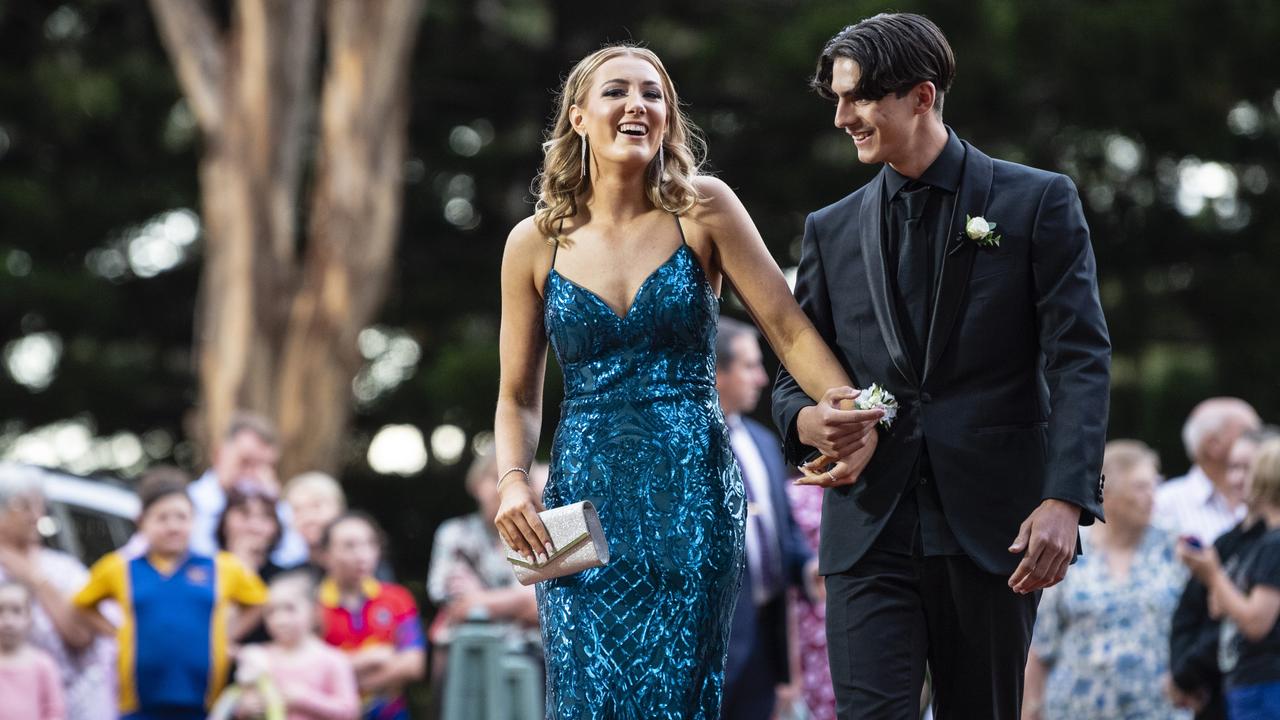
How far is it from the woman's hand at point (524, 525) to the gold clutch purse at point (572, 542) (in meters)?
0.02

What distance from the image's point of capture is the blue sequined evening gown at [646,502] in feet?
13.6

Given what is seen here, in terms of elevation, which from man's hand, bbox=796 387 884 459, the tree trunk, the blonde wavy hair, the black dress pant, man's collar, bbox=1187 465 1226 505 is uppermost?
the tree trunk

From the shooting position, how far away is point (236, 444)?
8.97 metres

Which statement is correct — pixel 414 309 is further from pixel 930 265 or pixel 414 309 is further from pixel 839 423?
pixel 839 423

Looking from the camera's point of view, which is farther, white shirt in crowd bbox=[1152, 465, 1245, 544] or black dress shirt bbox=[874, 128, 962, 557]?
white shirt in crowd bbox=[1152, 465, 1245, 544]

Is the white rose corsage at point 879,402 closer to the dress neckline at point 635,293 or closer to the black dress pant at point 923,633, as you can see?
the black dress pant at point 923,633

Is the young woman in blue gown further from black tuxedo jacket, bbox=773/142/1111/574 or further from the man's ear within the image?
the man's ear

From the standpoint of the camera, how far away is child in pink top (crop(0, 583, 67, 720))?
7324 mm

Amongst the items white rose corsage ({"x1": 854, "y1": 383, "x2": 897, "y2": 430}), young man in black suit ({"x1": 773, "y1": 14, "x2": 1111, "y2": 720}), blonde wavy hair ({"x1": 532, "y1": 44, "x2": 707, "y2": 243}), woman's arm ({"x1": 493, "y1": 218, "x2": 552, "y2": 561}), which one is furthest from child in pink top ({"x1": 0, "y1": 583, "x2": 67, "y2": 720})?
white rose corsage ({"x1": 854, "y1": 383, "x2": 897, "y2": 430})

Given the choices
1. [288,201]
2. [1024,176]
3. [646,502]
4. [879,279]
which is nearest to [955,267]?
[879,279]

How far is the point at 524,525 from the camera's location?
4.03 metres

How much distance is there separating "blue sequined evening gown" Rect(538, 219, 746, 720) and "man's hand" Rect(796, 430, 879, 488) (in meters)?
0.27

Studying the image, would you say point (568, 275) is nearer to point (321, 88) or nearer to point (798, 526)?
point (798, 526)

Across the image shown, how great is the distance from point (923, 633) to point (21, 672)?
472cm
